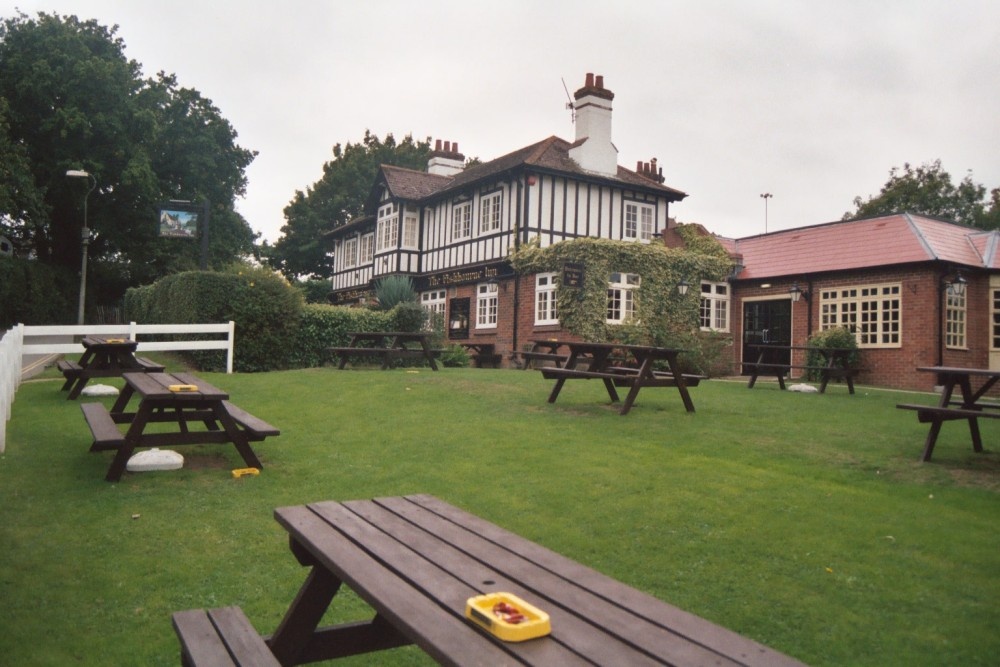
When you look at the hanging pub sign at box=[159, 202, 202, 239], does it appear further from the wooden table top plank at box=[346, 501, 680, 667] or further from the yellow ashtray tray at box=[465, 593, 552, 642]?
the yellow ashtray tray at box=[465, 593, 552, 642]

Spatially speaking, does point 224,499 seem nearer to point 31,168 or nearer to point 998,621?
point 998,621

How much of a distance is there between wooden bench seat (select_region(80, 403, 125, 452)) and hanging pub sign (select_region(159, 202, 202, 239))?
13.5 m

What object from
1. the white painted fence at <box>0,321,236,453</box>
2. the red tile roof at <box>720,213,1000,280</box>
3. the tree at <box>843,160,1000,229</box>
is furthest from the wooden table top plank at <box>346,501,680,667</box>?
the tree at <box>843,160,1000,229</box>

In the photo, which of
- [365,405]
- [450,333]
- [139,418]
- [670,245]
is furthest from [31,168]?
[139,418]

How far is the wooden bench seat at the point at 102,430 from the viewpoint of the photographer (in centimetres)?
550

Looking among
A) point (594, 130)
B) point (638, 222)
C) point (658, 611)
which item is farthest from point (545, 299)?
point (658, 611)

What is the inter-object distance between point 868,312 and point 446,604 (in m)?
19.0

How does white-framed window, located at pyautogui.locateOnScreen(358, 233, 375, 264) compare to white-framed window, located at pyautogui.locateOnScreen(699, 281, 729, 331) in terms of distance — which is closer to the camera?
white-framed window, located at pyautogui.locateOnScreen(699, 281, 729, 331)

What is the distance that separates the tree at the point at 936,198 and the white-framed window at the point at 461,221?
22.4 m

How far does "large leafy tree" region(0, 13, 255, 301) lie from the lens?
97.8 ft

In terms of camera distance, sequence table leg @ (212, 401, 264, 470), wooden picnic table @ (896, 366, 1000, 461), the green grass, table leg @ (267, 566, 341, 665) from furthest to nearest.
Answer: wooden picnic table @ (896, 366, 1000, 461), table leg @ (212, 401, 264, 470), the green grass, table leg @ (267, 566, 341, 665)

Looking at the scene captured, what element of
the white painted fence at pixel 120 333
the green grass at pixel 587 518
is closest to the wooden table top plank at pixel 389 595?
the green grass at pixel 587 518

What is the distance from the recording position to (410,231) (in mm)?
27375

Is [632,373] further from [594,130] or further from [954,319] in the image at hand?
[594,130]
